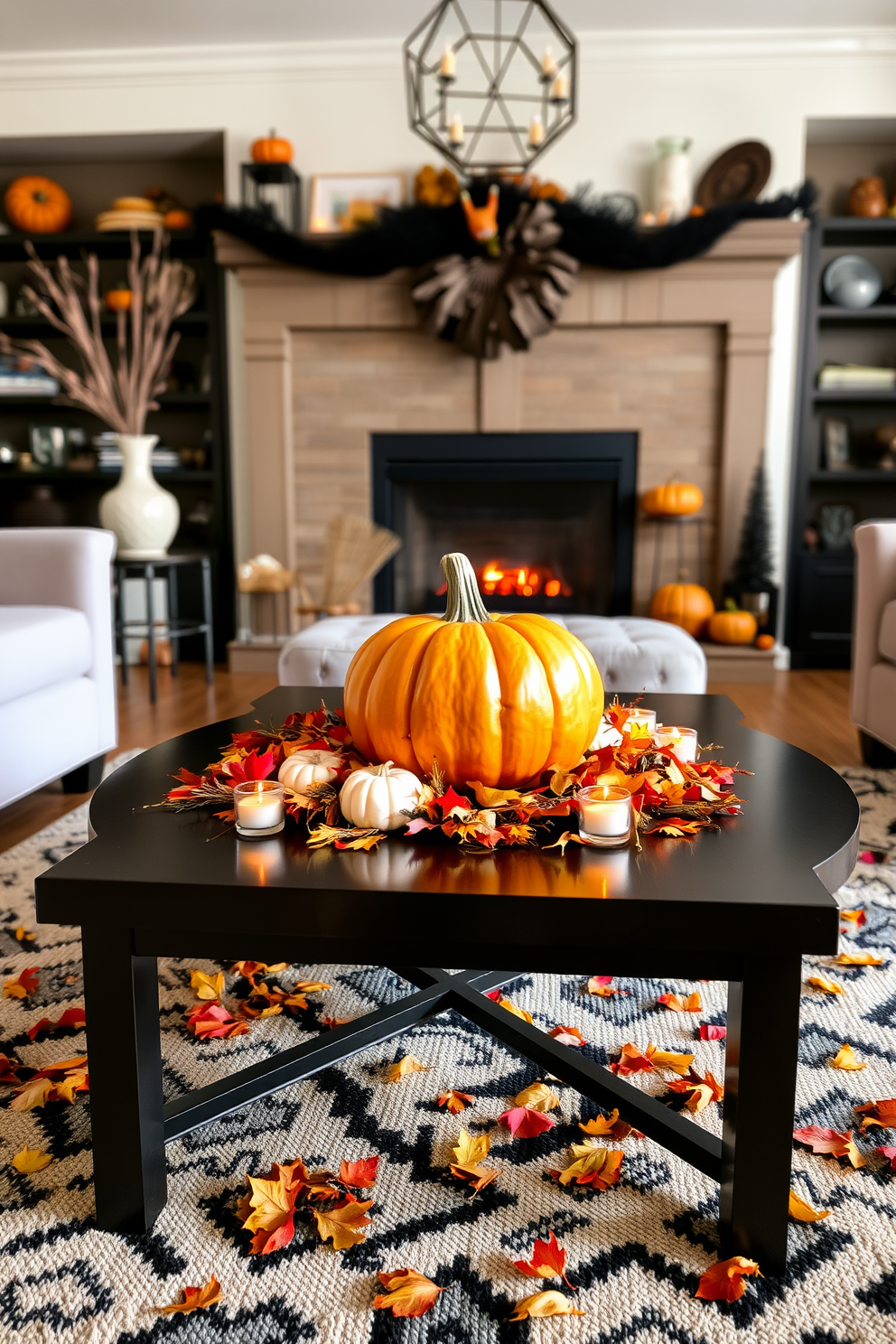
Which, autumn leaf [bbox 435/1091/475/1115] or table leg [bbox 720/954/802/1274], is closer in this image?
table leg [bbox 720/954/802/1274]

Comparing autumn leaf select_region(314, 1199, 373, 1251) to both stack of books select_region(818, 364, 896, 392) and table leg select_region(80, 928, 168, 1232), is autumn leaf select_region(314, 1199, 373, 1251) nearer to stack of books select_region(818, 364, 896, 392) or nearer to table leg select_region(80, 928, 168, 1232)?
table leg select_region(80, 928, 168, 1232)

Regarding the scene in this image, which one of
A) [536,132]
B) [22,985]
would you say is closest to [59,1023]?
[22,985]

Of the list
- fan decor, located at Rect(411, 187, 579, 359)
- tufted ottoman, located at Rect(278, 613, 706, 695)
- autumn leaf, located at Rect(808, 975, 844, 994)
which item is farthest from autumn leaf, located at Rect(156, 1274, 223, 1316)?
fan decor, located at Rect(411, 187, 579, 359)

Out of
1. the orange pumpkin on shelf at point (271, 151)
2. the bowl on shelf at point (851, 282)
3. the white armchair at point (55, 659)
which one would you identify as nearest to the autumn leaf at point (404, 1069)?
the white armchair at point (55, 659)

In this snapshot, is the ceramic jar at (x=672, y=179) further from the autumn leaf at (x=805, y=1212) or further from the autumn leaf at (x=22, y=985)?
the autumn leaf at (x=805, y=1212)

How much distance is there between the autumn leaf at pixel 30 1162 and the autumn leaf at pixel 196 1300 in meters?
0.26

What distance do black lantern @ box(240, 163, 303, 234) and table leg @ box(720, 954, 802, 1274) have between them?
13.1 ft

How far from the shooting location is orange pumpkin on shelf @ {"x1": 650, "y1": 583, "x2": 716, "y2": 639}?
4113mm

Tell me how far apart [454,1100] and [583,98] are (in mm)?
4268

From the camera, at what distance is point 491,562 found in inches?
176

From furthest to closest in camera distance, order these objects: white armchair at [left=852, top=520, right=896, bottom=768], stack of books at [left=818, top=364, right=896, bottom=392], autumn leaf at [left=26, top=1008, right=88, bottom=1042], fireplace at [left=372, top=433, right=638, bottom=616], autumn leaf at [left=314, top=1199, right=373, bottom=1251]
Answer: fireplace at [left=372, top=433, right=638, bottom=616] < stack of books at [left=818, top=364, right=896, bottom=392] < white armchair at [left=852, top=520, right=896, bottom=768] < autumn leaf at [left=26, top=1008, right=88, bottom=1042] < autumn leaf at [left=314, top=1199, right=373, bottom=1251]

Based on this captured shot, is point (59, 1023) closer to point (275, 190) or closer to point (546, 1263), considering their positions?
point (546, 1263)

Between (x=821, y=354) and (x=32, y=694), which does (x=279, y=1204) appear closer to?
(x=32, y=694)

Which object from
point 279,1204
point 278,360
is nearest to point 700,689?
point 279,1204
